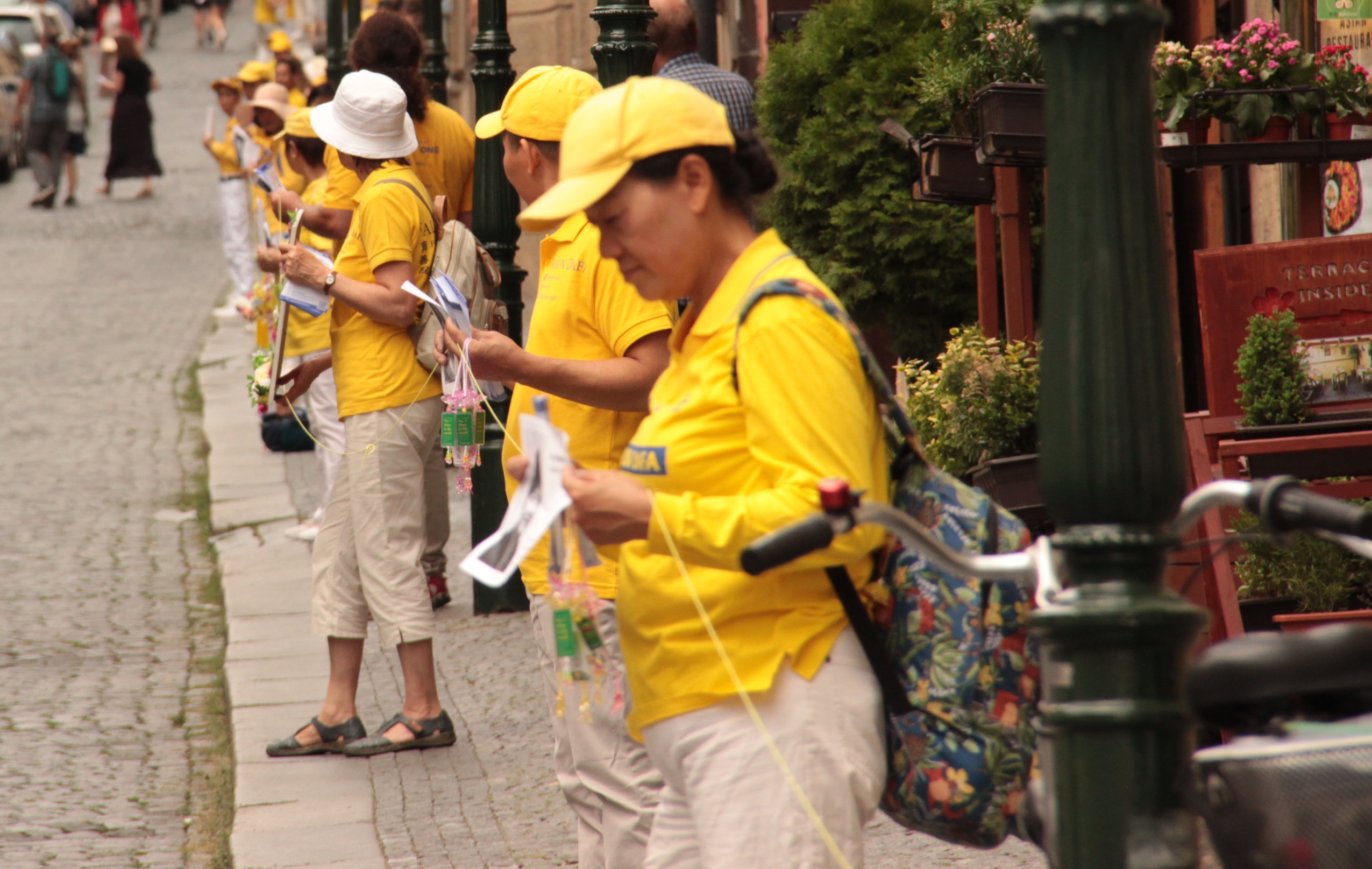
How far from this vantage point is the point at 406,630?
5980 millimetres

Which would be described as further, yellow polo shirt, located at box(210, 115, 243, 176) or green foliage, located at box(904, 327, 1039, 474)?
yellow polo shirt, located at box(210, 115, 243, 176)

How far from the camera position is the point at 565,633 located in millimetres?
2768

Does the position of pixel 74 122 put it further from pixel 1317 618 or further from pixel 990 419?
pixel 1317 618

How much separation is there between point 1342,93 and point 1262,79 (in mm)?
222

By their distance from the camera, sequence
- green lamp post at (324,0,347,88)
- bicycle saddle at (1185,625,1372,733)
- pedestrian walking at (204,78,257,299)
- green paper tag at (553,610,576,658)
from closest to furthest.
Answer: bicycle saddle at (1185,625,1372,733) < green paper tag at (553,610,576,658) < green lamp post at (324,0,347,88) < pedestrian walking at (204,78,257,299)

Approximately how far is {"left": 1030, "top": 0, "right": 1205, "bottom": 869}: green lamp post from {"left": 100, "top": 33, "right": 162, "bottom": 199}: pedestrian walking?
22430 millimetres

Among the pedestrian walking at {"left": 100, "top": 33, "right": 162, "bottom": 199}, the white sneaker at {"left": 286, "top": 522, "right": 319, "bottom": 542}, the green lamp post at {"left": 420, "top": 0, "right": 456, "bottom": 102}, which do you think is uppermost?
the pedestrian walking at {"left": 100, "top": 33, "right": 162, "bottom": 199}

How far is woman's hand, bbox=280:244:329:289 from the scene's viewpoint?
5.66 metres

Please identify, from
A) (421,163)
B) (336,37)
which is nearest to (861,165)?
(421,163)

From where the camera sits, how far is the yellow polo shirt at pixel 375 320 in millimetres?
5656

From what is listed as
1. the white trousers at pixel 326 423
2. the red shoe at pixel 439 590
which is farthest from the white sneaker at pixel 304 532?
the red shoe at pixel 439 590

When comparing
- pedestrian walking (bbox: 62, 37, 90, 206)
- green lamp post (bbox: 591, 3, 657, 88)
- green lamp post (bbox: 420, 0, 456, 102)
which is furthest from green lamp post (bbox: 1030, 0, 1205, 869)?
pedestrian walking (bbox: 62, 37, 90, 206)

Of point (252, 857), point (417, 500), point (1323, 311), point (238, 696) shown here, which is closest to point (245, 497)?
point (238, 696)

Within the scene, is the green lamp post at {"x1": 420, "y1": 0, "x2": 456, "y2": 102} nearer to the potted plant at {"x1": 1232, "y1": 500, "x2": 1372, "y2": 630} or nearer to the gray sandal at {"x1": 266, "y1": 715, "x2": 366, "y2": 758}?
the gray sandal at {"x1": 266, "y1": 715, "x2": 366, "y2": 758}
